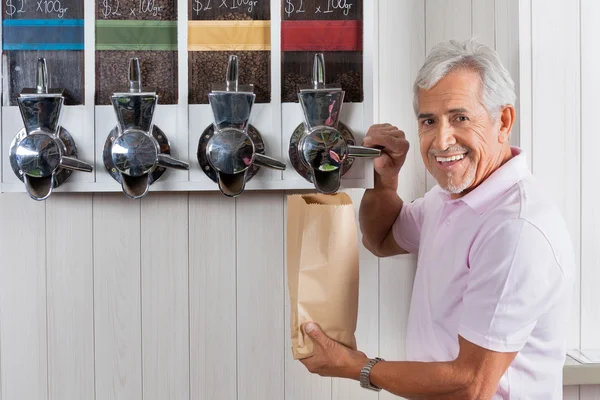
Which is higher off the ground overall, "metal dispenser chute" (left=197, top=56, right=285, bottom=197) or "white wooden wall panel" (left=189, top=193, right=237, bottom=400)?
"metal dispenser chute" (left=197, top=56, right=285, bottom=197)

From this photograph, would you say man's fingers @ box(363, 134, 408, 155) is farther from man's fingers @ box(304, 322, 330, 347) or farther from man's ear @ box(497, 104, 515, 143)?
man's fingers @ box(304, 322, 330, 347)

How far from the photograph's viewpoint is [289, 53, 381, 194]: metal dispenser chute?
1.24 m

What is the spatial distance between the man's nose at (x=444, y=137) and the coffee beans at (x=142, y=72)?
50cm

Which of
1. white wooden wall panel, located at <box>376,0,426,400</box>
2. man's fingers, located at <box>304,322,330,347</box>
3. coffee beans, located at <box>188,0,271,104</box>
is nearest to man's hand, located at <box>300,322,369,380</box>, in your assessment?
man's fingers, located at <box>304,322,330,347</box>

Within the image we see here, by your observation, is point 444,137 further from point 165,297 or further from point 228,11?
point 165,297

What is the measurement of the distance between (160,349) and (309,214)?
474mm

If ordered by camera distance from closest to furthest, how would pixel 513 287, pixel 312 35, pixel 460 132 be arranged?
pixel 513 287 → pixel 460 132 → pixel 312 35

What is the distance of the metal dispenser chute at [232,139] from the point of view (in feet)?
4.02

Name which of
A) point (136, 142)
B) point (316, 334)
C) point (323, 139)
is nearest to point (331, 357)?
point (316, 334)

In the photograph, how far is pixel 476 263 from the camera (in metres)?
1.15

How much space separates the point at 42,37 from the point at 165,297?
565 mm

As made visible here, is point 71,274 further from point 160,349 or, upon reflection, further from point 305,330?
point 305,330

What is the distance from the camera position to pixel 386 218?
1407 mm

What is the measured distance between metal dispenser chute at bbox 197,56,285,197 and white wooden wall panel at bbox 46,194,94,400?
336 millimetres
